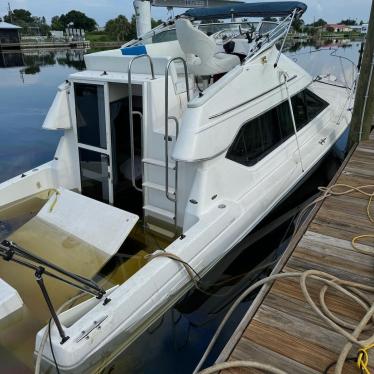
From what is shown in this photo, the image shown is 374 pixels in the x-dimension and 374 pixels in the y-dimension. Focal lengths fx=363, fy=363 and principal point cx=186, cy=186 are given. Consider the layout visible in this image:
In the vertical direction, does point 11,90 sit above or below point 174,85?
below

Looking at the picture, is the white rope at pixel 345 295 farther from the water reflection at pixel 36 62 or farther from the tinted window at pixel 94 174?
the water reflection at pixel 36 62

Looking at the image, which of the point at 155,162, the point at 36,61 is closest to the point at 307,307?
the point at 155,162

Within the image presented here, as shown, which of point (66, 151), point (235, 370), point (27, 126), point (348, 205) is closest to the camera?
point (235, 370)

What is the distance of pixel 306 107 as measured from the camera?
18.1 ft

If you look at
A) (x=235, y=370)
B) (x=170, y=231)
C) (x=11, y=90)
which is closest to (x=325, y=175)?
(x=170, y=231)

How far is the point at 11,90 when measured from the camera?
1706cm

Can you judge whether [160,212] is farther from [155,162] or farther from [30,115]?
[30,115]

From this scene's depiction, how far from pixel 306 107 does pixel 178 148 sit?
305 centimetres

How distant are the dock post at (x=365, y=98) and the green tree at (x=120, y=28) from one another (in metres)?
59.6

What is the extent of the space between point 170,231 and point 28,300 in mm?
1577

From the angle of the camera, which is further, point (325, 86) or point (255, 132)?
point (325, 86)

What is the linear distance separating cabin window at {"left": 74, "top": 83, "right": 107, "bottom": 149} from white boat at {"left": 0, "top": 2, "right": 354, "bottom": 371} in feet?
0.04

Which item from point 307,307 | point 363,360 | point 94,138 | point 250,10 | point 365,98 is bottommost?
point 307,307

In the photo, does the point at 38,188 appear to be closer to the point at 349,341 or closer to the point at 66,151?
the point at 66,151
